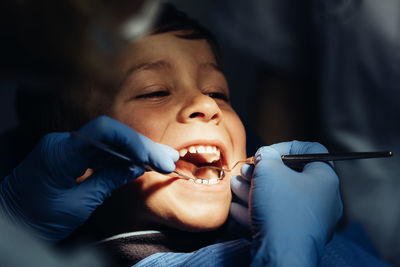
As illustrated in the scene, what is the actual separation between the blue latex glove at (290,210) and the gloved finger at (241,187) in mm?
71

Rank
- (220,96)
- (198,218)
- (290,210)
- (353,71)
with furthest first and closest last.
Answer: (353,71)
(220,96)
(198,218)
(290,210)

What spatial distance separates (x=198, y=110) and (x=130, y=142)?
22 cm

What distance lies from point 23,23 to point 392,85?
4.00 ft

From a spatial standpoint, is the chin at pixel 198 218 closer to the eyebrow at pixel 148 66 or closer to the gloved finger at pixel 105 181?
the gloved finger at pixel 105 181

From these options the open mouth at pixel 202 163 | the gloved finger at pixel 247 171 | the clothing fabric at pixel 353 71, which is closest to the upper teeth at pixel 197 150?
the open mouth at pixel 202 163

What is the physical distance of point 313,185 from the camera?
2.83ft

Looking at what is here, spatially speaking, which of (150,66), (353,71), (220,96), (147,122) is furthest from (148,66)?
(353,71)

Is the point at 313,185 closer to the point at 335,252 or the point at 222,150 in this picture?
the point at 222,150

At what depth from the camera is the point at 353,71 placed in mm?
1346

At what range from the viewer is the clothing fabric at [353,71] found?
1282 millimetres

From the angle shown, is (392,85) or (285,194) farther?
(392,85)

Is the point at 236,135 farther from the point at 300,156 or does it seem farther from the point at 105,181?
the point at 105,181


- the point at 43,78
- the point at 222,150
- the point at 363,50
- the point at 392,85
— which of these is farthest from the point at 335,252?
the point at 43,78

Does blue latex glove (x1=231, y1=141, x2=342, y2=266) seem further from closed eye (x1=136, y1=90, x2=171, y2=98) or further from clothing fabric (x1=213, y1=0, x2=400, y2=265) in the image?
clothing fabric (x1=213, y1=0, x2=400, y2=265)
